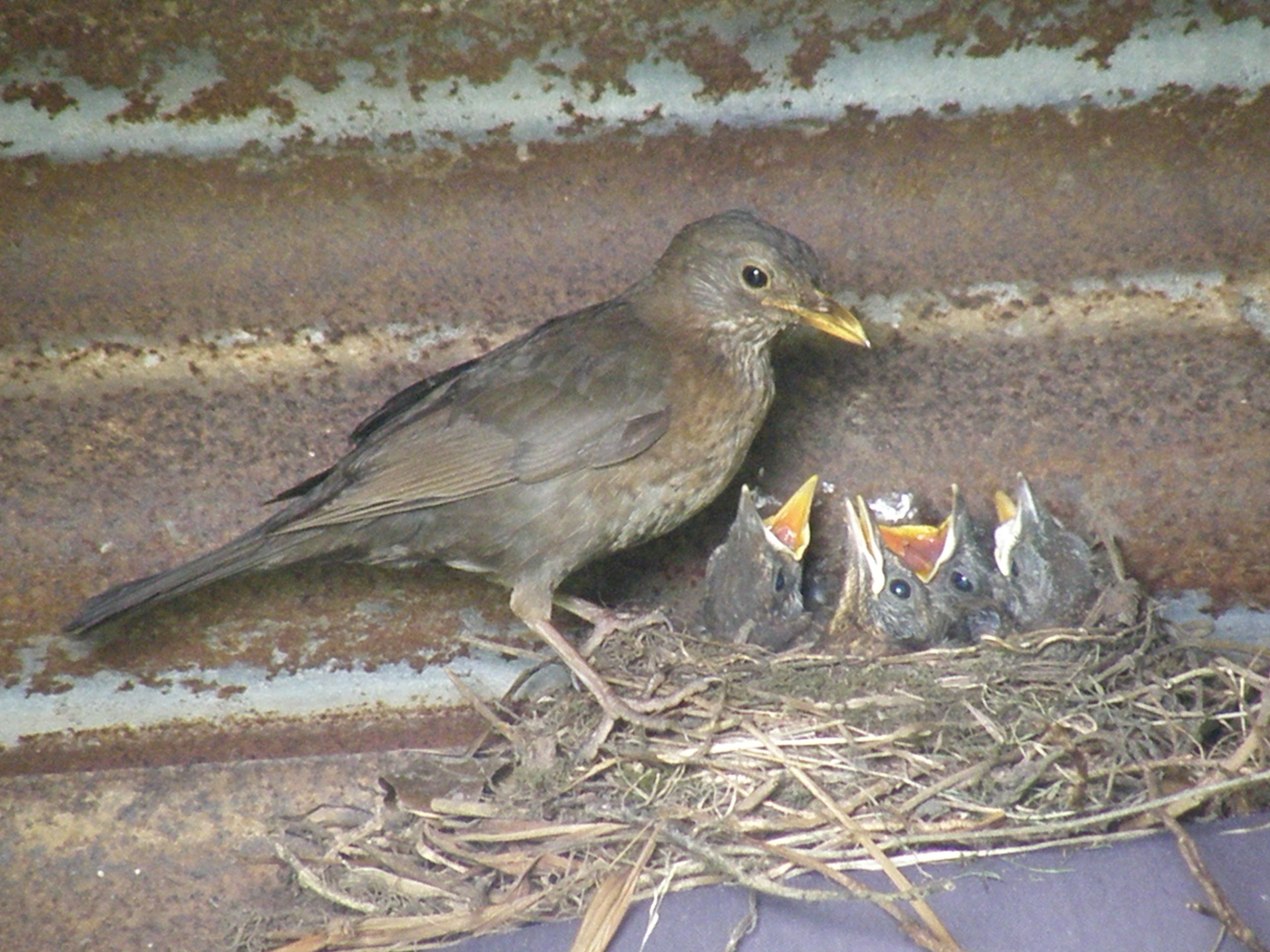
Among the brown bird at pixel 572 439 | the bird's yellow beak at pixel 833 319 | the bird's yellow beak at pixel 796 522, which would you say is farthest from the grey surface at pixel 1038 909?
the bird's yellow beak at pixel 833 319

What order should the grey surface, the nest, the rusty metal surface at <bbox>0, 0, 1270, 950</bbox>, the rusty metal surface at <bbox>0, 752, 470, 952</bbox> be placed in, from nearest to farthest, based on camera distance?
the grey surface < the nest < the rusty metal surface at <bbox>0, 0, 1270, 950</bbox> < the rusty metal surface at <bbox>0, 752, 470, 952</bbox>

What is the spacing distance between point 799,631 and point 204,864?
1292 mm

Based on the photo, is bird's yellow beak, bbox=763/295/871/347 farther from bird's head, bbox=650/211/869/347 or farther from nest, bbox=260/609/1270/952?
nest, bbox=260/609/1270/952

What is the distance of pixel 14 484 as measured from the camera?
8.27ft

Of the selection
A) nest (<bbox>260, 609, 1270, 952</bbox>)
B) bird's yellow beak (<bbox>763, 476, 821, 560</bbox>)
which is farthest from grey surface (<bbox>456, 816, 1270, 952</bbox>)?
bird's yellow beak (<bbox>763, 476, 821, 560</bbox>)

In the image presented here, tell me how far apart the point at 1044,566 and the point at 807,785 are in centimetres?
78

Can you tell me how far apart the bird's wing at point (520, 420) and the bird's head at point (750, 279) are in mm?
201

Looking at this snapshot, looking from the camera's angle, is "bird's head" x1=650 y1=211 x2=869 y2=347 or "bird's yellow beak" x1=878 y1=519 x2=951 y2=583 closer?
"bird's head" x1=650 y1=211 x2=869 y2=347

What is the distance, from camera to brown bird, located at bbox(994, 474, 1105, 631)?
2562 mm

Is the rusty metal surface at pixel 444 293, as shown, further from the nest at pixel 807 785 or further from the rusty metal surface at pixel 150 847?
the nest at pixel 807 785

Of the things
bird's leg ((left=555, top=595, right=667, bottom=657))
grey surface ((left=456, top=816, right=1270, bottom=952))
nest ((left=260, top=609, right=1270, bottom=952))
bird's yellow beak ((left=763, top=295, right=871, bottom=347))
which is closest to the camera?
grey surface ((left=456, top=816, right=1270, bottom=952))

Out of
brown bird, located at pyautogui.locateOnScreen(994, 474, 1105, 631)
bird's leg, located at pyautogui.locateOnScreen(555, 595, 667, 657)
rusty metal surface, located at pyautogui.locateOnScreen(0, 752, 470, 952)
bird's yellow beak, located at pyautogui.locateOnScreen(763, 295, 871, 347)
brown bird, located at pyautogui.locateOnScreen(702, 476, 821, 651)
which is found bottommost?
rusty metal surface, located at pyautogui.locateOnScreen(0, 752, 470, 952)

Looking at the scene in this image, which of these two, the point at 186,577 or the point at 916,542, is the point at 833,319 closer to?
the point at 916,542

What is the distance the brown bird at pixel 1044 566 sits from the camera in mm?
2562
